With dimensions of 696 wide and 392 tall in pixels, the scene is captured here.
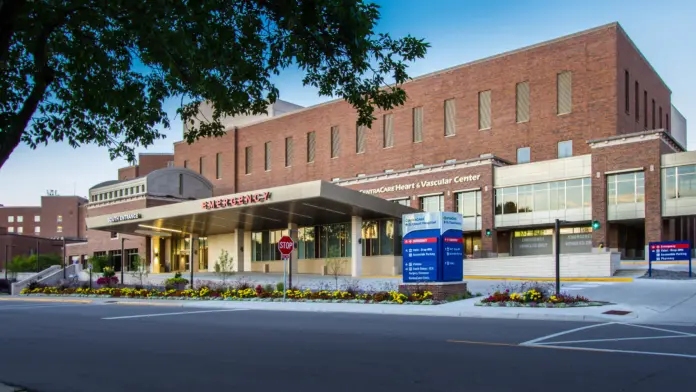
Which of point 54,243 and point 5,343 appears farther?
point 54,243

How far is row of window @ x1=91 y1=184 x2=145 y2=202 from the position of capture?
66.2 meters

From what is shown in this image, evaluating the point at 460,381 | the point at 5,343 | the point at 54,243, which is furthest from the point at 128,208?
the point at 460,381

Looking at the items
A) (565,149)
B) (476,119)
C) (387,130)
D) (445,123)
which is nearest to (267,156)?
(387,130)

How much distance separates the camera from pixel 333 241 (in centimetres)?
4862

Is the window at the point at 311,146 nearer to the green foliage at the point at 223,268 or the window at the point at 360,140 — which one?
the window at the point at 360,140

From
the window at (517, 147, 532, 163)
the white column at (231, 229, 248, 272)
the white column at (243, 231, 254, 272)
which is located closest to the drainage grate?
the window at (517, 147, 532, 163)

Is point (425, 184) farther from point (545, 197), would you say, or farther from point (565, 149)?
point (565, 149)

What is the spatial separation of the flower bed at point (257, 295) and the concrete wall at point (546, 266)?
16.7 metres

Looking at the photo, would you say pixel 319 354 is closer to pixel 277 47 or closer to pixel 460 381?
pixel 460 381

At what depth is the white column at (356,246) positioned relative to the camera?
142 feet

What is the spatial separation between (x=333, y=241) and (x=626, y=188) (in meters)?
21.4

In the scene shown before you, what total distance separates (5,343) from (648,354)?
506 inches

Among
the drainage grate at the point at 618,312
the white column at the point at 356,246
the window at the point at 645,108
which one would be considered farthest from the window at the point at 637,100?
the drainage grate at the point at 618,312

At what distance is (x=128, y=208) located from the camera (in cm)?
6669
